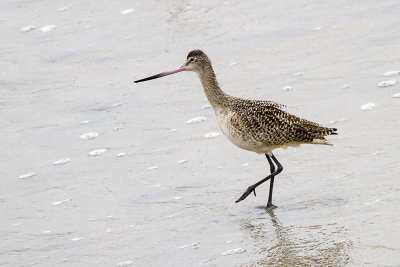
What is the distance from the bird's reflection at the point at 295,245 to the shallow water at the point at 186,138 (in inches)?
0.6

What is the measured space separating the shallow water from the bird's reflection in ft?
0.05

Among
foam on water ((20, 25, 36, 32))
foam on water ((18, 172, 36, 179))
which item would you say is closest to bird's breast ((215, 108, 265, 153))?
foam on water ((18, 172, 36, 179))

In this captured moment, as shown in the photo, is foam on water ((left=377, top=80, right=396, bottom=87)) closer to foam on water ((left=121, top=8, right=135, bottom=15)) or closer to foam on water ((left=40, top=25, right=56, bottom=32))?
foam on water ((left=121, top=8, right=135, bottom=15))

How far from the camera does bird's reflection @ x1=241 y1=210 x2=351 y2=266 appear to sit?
562cm

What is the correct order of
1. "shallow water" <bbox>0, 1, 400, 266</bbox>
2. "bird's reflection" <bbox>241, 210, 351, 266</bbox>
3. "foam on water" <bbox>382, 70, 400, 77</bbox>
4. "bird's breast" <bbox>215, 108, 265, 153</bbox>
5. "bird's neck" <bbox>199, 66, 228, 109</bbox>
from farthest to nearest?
"foam on water" <bbox>382, 70, 400, 77</bbox> → "bird's neck" <bbox>199, 66, 228, 109</bbox> → "bird's breast" <bbox>215, 108, 265, 153</bbox> → "shallow water" <bbox>0, 1, 400, 266</bbox> → "bird's reflection" <bbox>241, 210, 351, 266</bbox>

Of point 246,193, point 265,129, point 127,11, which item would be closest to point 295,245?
point 246,193

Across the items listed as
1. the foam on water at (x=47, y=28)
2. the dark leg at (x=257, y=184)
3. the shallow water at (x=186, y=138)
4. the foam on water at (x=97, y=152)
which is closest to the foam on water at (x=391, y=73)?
the shallow water at (x=186, y=138)

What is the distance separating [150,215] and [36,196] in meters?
1.24

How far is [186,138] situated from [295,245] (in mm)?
2847

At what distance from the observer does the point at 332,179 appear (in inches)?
281

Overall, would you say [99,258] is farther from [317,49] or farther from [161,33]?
[161,33]

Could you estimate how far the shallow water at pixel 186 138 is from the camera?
20.7ft

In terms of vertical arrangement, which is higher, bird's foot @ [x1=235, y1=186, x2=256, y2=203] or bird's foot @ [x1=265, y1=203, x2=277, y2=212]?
Answer: bird's foot @ [x1=235, y1=186, x2=256, y2=203]

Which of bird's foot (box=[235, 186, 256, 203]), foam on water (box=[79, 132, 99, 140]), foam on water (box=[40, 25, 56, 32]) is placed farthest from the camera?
foam on water (box=[40, 25, 56, 32])
